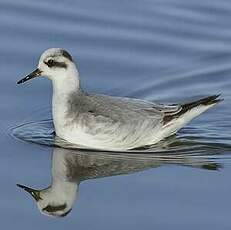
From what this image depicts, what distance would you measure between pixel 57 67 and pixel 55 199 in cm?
200

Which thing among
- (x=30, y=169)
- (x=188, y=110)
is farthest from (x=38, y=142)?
(x=188, y=110)

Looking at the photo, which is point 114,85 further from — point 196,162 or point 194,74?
point 196,162

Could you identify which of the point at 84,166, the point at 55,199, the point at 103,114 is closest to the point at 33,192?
the point at 55,199

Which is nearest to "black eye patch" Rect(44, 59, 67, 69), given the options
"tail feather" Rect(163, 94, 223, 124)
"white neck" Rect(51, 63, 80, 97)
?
"white neck" Rect(51, 63, 80, 97)

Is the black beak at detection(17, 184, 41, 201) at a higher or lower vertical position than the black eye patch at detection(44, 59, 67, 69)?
lower

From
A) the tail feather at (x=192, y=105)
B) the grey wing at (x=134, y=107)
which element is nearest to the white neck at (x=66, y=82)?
the grey wing at (x=134, y=107)

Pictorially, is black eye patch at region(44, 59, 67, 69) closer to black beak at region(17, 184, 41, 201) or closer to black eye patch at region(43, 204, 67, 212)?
black beak at region(17, 184, 41, 201)

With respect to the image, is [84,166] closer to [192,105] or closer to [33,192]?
[33,192]

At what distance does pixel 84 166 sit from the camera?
38.6 ft

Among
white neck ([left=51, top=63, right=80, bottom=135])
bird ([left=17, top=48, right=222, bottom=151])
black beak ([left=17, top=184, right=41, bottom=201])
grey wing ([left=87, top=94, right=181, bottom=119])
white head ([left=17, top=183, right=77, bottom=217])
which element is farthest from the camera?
white neck ([left=51, top=63, right=80, bottom=135])

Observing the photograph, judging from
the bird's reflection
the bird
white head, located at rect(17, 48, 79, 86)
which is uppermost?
white head, located at rect(17, 48, 79, 86)

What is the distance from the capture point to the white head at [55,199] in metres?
10.7

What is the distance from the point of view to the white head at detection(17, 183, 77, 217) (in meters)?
10.7

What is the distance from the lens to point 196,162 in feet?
39.1
